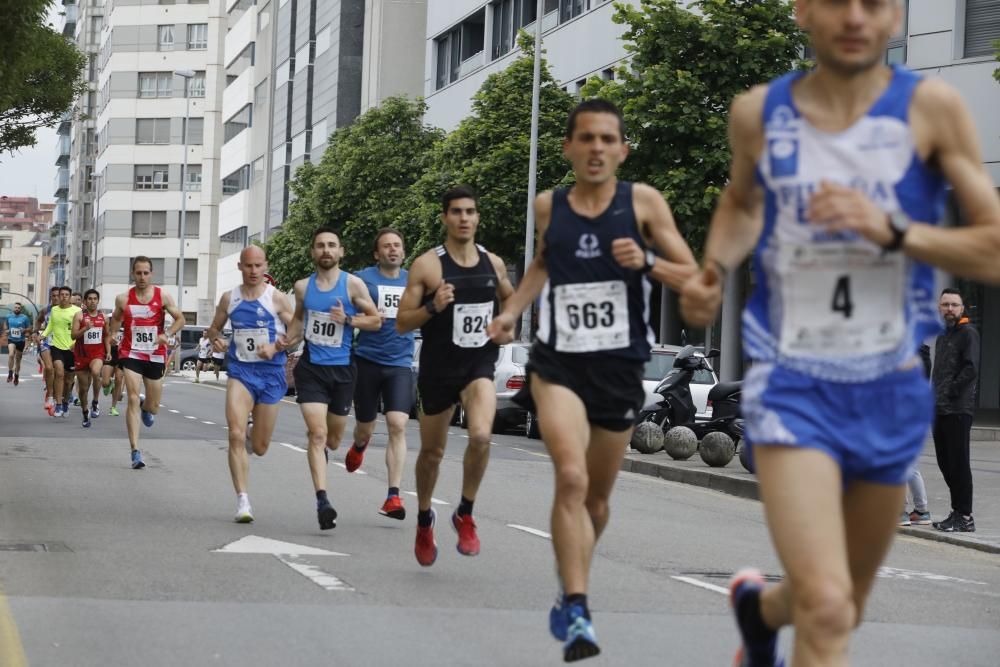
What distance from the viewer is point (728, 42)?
31141 mm

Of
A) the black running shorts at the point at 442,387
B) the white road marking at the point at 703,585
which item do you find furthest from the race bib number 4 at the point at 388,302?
the white road marking at the point at 703,585

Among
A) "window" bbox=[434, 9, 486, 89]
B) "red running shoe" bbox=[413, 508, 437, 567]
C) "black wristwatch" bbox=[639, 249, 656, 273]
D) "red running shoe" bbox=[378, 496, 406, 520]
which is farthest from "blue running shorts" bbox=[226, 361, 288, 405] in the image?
"window" bbox=[434, 9, 486, 89]

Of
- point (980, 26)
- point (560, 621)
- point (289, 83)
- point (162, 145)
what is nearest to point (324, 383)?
point (560, 621)

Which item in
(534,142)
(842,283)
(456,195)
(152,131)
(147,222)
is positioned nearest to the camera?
(842,283)

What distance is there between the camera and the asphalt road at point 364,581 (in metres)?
7.26

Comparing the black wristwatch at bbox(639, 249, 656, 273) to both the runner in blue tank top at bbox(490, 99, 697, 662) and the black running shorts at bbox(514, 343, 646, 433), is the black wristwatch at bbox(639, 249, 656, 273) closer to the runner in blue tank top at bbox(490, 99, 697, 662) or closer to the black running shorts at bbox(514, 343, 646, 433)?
the runner in blue tank top at bbox(490, 99, 697, 662)

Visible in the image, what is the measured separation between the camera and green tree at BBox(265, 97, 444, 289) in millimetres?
51188

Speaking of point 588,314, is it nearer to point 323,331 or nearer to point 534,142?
point 323,331

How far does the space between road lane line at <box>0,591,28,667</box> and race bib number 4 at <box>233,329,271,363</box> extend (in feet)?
14.4

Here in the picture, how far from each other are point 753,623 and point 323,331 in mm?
7203

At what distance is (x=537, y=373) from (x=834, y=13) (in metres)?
2.86

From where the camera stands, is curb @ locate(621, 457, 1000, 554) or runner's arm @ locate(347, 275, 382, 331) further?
curb @ locate(621, 457, 1000, 554)

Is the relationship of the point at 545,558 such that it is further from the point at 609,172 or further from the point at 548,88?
the point at 548,88

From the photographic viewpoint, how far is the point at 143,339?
17047 mm
